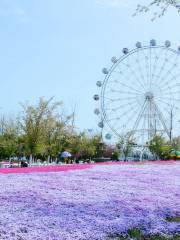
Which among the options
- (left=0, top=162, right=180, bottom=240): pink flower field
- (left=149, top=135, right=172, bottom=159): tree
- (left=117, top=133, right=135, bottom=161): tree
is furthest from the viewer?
(left=117, top=133, right=135, bottom=161): tree

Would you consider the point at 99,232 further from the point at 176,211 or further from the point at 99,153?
the point at 99,153

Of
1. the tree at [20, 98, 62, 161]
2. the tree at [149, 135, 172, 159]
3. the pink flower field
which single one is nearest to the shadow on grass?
the pink flower field

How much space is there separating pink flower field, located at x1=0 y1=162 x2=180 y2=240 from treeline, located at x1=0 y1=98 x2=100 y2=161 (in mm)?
22640

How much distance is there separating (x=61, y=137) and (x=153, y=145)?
11673 mm

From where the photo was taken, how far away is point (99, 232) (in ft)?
29.6

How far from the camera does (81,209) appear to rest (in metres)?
11.1

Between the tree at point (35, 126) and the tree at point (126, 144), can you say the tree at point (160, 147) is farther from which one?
the tree at point (35, 126)

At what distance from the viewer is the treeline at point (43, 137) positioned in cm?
3984

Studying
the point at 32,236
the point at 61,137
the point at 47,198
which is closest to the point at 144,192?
the point at 47,198

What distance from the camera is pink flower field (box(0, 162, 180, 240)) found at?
8.75m

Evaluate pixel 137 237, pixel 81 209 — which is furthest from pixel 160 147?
pixel 137 237

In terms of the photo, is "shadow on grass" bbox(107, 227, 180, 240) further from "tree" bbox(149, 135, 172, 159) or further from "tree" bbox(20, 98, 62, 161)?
"tree" bbox(149, 135, 172, 159)

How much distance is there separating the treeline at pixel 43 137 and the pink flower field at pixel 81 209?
74.3 ft

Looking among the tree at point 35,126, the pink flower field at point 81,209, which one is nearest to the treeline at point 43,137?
the tree at point 35,126
